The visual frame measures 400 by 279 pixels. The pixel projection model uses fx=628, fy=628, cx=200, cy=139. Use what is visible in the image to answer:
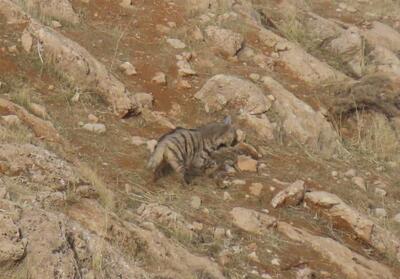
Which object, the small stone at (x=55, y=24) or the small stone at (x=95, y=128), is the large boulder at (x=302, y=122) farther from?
the small stone at (x=55, y=24)

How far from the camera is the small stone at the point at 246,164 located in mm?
7184

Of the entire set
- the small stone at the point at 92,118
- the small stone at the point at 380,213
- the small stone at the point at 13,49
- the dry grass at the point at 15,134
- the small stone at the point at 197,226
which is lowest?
the small stone at the point at 380,213

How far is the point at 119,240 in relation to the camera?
4539 millimetres

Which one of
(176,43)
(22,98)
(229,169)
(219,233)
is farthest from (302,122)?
(22,98)

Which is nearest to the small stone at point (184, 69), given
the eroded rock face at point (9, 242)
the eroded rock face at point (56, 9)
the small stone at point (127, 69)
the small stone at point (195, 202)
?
the small stone at point (127, 69)

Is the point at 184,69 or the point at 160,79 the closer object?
the point at 160,79

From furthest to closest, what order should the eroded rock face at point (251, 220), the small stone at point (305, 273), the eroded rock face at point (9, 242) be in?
1. the eroded rock face at point (251, 220)
2. the small stone at point (305, 273)
3. the eroded rock face at point (9, 242)

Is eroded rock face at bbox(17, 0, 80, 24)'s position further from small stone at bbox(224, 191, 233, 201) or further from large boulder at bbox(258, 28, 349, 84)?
small stone at bbox(224, 191, 233, 201)

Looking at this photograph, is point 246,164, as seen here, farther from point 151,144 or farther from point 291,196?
point 151,144

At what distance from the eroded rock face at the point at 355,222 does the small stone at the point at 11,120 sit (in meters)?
3.06

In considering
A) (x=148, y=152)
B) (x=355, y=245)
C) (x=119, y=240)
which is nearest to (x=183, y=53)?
(x=148, y=152)

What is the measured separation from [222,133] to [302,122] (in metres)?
1.59

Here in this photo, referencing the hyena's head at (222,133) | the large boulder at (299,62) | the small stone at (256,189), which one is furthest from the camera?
the large boulder at (299,62)

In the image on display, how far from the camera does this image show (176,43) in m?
9.02
